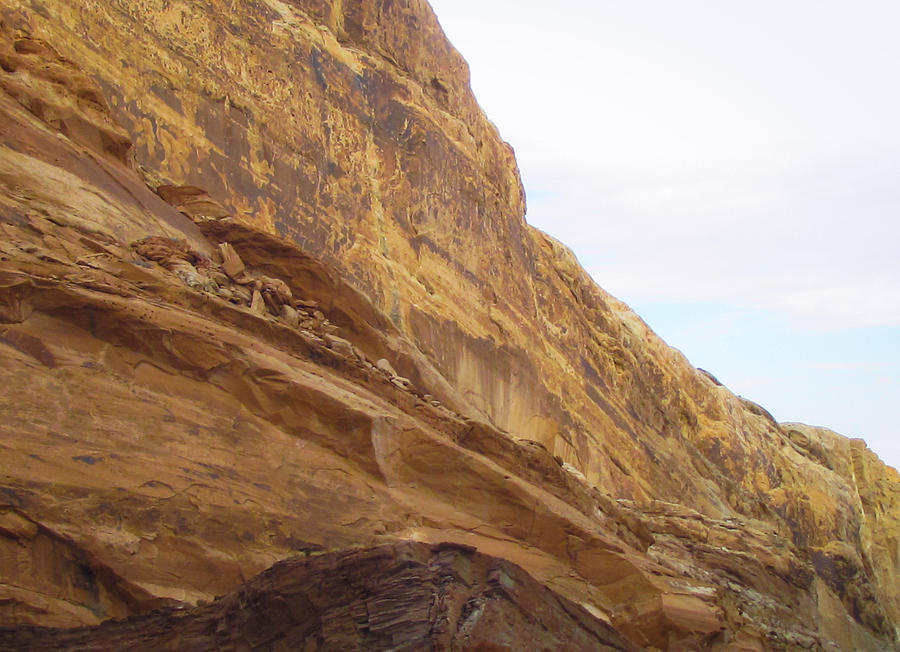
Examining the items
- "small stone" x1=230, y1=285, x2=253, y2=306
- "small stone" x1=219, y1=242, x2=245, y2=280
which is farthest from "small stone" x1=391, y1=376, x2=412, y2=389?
"small stone" x1=219, y1=242, x2=245, y2=280

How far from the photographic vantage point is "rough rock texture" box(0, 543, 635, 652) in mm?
6336

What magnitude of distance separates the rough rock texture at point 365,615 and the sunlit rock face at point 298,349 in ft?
0.75

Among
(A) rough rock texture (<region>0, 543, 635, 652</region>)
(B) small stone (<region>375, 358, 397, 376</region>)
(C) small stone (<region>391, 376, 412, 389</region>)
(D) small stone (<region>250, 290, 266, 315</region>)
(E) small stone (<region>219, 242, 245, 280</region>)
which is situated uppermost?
(E) small stone (<region>219, 242, 245, 280</region>)

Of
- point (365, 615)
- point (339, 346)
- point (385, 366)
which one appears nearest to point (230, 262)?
point (339, 346)

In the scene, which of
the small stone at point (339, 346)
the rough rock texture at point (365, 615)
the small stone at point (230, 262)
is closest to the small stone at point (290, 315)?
the small stone at point (339, 346)

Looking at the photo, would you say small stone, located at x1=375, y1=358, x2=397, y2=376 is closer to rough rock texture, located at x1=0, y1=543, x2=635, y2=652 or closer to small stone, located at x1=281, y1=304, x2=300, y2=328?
small stone, located at x1=281, y1=304, x2=300, y2=328

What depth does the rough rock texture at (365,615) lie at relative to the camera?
249 inches

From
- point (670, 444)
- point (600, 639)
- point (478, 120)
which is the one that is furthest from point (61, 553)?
point (670, 444)

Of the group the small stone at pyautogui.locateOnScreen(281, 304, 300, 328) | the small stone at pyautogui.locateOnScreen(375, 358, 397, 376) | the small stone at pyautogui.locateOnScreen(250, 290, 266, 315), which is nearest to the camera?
the small stone at pyautogui.locateOnScreen(250, 290, 266, 315)

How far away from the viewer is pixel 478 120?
30578mm

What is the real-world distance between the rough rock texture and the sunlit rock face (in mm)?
229

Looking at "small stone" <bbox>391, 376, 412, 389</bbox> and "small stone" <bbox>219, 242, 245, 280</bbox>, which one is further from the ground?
"small stone" <bbox>219, 242, 245, 280</bbox>

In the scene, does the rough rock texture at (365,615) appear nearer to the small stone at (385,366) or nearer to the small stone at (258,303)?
the small stone at (258,303)

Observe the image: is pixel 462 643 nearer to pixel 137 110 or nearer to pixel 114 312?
pixel 114 312
